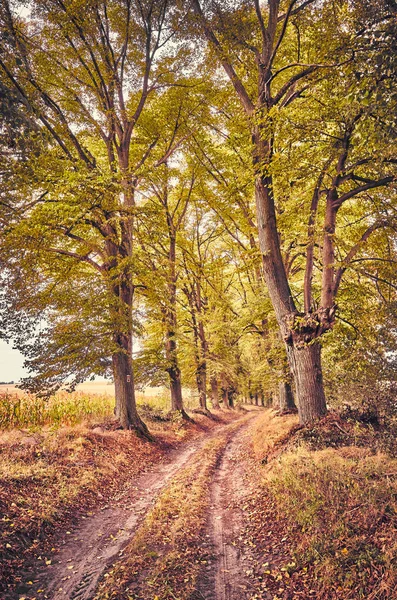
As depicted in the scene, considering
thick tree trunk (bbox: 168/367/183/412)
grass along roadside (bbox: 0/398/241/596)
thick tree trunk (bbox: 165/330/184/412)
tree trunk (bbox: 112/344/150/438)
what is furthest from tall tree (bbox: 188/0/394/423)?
thick tree trunk (bbox: 168/367/183/412)

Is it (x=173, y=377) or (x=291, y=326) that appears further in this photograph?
(x=173, y=377)

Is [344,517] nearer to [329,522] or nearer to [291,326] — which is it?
[329,522]

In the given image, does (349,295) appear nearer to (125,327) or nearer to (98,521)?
(125,327)

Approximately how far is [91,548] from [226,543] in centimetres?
212

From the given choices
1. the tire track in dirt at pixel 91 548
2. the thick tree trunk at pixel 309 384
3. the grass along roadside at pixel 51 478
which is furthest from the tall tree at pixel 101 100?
the thick tree trunk at pixel 309 384

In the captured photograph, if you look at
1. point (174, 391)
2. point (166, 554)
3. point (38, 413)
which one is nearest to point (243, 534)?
point (166, 554)

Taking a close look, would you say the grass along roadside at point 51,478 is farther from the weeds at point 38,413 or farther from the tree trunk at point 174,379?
the tree trunk at point 174,379

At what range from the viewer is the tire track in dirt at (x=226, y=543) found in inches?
151

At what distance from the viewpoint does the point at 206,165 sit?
1359cm

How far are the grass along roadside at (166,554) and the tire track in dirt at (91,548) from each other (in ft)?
0.74

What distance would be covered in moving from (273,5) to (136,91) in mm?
6410

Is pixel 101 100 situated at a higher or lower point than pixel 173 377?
higher

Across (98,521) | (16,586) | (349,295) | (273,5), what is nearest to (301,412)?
(349,295)

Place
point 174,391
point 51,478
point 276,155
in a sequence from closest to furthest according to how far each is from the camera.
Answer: point 51,478 → point 276,155 → point 174,391
